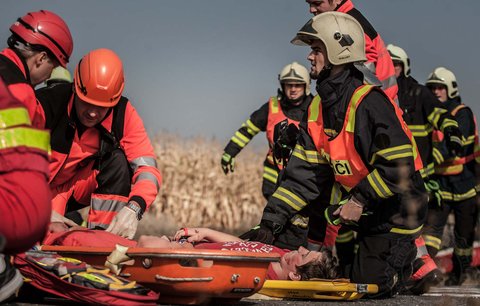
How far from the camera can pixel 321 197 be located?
6867mm

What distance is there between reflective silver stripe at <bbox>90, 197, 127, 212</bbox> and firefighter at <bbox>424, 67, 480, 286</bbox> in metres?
5.40

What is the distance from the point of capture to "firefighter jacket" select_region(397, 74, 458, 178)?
10367 millimetres

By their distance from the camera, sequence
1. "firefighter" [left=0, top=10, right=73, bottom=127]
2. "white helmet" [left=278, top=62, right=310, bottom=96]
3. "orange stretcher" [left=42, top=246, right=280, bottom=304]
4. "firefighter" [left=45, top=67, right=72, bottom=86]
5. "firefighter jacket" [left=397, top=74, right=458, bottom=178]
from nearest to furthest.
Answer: "orange stretcher" [left=42, top=246, right=280, bottom=304]
"firefighter" [left=0, top=10, right=73, bottom=127]
"firefighter" [left=45, top=67, right=72, bottom=86]
"firefighter jacket" [left=397, top=74, right=458, bottom=178]
"white helmet" [left=278, top=62, right=310, bottom=96]

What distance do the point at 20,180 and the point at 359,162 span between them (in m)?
3.37

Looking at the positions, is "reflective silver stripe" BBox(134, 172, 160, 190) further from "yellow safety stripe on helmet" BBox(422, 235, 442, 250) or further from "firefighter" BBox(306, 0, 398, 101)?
"yellow safety stripe on helmet" BBox(422, 235, 442, 250)

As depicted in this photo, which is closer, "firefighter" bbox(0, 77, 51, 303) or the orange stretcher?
"firefighter" bbox(0, 77, 51, 303)

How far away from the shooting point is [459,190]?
38.2ft

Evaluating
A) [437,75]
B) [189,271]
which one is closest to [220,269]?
[189,271]

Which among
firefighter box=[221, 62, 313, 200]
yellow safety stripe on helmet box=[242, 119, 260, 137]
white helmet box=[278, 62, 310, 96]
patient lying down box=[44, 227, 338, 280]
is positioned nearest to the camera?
patient lying down box=[44, 227, 338, 280]

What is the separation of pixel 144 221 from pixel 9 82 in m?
12.3

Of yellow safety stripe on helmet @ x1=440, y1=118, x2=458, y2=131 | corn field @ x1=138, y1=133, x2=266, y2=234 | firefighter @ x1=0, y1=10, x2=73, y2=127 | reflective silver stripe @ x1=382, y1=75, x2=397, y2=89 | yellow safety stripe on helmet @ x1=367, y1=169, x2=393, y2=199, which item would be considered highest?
firefighter @ x1=0, y1=10, x2=73, y2=127

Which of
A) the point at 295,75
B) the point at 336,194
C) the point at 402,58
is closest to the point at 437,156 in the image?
the point at 402,58

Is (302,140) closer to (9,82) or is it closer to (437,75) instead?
(9,82)

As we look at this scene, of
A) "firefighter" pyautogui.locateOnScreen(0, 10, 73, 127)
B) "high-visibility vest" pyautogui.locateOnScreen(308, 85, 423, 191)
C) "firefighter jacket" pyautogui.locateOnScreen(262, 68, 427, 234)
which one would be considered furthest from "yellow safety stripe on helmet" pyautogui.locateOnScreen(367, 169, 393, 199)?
"firefighter" pyautogui.locateOnScreen(0, 10, 73, 127)
